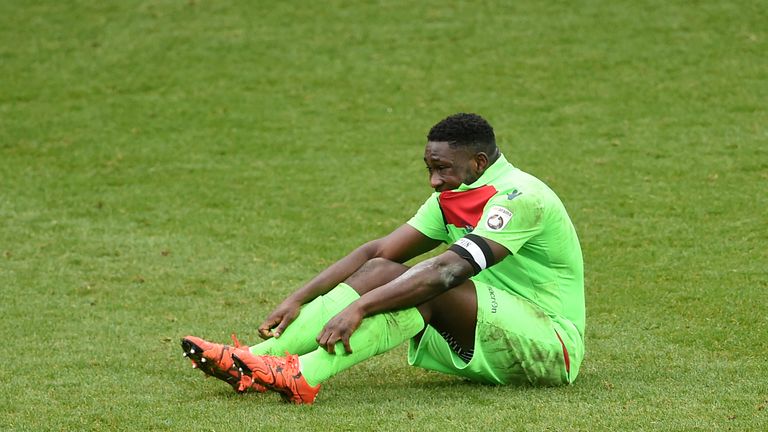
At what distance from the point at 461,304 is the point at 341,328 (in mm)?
699

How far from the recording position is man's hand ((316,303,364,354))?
591 centimetres

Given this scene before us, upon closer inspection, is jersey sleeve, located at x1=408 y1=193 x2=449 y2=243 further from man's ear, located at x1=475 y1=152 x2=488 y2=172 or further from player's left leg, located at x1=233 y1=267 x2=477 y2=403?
player's left leg, located at x1=233 y1=267 x2=477 y2=403

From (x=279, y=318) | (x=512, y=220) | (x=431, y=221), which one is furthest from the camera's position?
(x=431, y=221)

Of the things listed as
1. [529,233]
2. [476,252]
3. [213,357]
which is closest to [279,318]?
[213,357]

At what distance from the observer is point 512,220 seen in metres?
6.16

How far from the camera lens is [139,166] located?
14.5 metres

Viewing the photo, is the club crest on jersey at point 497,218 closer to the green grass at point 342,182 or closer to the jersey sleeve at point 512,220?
the jersey sleeve at point 512,220

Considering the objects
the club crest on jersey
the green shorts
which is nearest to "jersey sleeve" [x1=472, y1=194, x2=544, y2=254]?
the club crest on jersey

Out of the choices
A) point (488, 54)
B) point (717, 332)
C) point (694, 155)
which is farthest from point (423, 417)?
point (488, 54)

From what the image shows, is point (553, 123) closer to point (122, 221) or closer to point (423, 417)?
point (122, 221)

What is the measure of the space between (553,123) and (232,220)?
516 cm

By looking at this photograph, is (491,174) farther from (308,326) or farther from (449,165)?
(308,326)

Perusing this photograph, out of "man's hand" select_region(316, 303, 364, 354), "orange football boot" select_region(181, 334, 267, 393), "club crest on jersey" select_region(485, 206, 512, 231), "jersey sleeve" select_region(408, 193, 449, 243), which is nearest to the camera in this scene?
"man's hand" select_region(316, 303, 364, 354)

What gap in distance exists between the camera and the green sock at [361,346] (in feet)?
19.7
